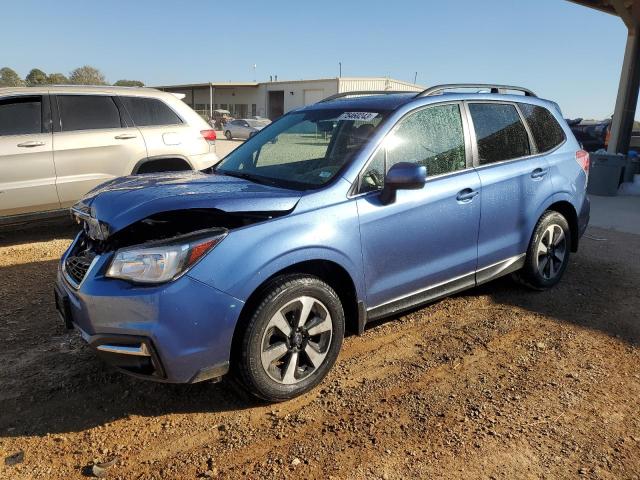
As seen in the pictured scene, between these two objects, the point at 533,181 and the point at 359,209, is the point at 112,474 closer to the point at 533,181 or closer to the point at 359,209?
the point at 359,209

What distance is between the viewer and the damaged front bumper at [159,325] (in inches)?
101

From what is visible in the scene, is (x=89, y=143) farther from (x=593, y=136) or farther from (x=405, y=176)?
(x=593, y=136)

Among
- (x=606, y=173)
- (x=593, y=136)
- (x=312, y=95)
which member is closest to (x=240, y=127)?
(x=312, y=95)

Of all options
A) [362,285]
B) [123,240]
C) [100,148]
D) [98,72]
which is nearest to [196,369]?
[123,240]

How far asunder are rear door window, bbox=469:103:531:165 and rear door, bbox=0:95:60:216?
4.75 m

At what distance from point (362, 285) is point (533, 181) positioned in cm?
207

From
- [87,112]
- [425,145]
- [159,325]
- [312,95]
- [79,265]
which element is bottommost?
[159,325]

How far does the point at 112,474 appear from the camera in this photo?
2475 mm

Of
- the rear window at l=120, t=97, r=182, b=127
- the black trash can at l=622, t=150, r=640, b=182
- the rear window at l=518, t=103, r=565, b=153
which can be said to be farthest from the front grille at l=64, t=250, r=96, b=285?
the black trash can at l=622, t=150, r=640, b=182

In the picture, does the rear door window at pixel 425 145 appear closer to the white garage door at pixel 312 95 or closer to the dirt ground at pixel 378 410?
the dirt ground at pixel 378 410

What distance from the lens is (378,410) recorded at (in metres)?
2.99

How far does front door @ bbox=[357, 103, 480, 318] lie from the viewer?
3.34 meters

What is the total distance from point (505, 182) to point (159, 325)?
292 centimetres

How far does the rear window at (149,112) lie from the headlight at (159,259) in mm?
4493
